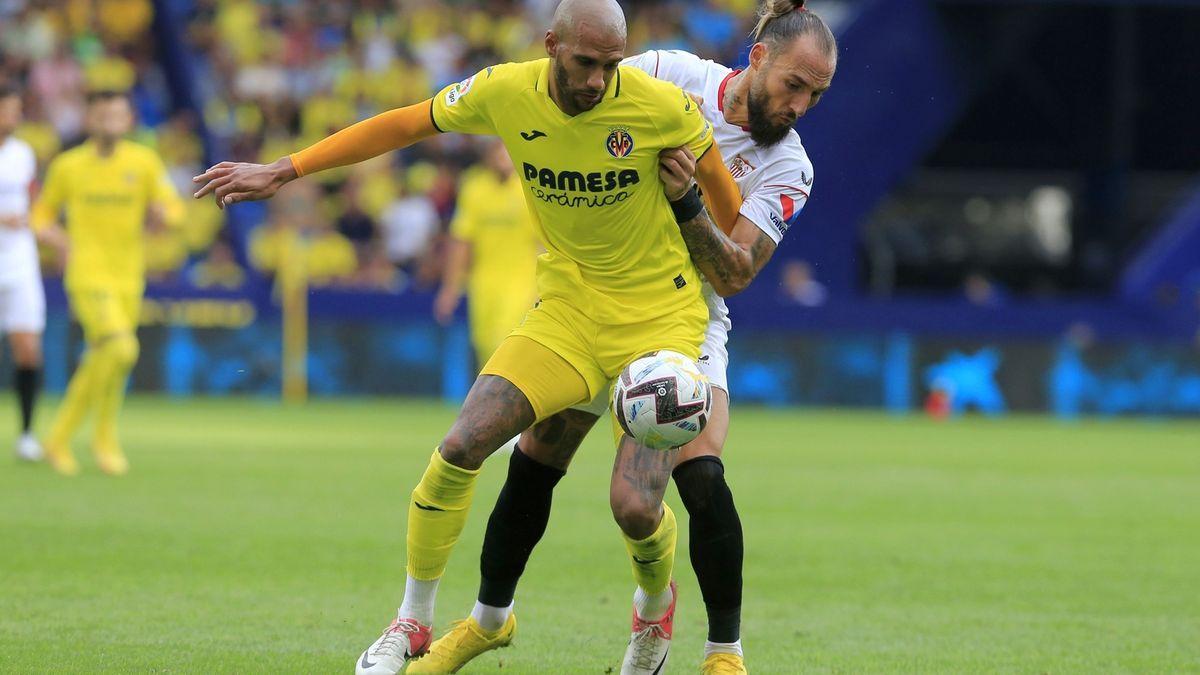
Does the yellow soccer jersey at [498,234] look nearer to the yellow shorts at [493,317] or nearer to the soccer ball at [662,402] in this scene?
the yellow shorts at [493,317]

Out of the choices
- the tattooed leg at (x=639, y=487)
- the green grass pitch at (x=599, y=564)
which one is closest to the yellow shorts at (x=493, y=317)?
the green grass pitch at (x=599, y=564)

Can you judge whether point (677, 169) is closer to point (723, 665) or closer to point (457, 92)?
point (457, 92)

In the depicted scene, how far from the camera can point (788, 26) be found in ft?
19.0

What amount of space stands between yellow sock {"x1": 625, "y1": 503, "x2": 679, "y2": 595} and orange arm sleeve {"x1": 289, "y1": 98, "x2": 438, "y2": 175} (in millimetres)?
1440

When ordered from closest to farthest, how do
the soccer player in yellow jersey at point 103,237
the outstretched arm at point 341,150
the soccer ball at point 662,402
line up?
the soccer ball at point 662,402
the outstretched arm at point 341,150
the soccer player in yellow jersey at point 103,237

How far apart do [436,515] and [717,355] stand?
1.10 meters

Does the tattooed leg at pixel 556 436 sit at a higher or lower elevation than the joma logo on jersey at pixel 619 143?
lower

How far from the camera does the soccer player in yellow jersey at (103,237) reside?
1247 cm

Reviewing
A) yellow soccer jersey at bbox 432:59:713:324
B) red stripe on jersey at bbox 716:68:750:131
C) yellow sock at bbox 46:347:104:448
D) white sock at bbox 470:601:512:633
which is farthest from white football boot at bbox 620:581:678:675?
yellow sock at bbox 46:347:104:448

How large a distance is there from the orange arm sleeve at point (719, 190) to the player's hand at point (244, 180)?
50.8 inches

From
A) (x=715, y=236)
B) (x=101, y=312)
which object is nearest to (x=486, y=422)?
(x=715, y=236)

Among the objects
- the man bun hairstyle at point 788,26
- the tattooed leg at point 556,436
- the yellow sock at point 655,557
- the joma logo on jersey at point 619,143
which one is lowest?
the yellow sock at point 655,557

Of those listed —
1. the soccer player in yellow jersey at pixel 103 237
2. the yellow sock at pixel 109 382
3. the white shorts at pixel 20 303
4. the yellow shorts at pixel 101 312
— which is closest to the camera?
the yellow sock at pixel 109 382

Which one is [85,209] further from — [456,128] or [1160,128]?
[1160,128]
